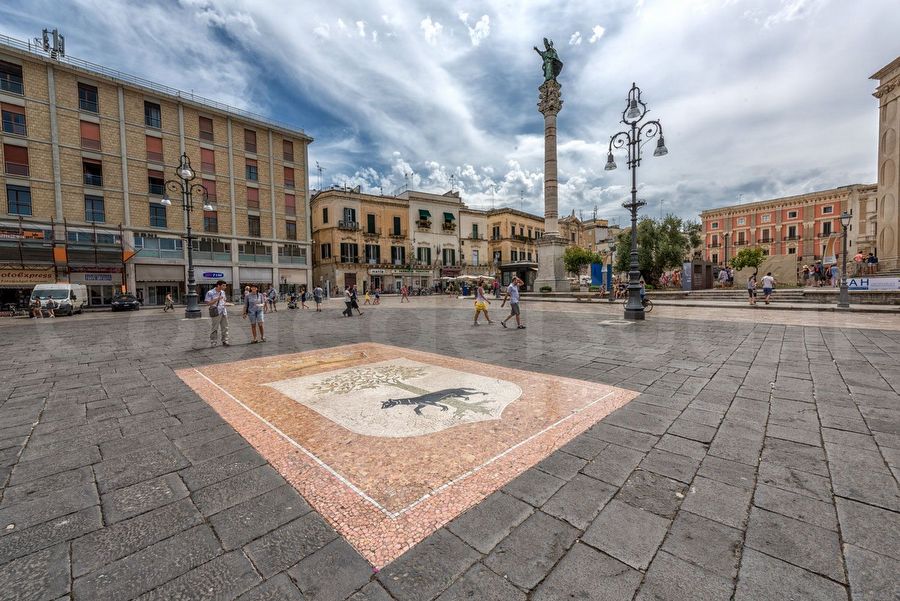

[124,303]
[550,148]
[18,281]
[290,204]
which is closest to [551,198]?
[550,148]

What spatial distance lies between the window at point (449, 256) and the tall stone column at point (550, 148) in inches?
848

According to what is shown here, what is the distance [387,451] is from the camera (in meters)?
3.03

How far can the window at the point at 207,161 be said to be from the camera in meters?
29.3

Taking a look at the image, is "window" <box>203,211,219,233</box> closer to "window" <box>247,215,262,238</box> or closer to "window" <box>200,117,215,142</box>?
"window" <box>247,215,262,238</box>

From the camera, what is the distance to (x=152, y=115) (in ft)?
90.0

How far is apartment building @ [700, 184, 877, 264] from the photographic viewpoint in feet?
141

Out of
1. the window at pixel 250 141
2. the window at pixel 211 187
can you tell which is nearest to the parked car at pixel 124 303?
the window at pixel 211 187

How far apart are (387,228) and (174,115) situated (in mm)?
20799

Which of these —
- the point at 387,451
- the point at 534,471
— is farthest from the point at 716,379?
the point at 387,451

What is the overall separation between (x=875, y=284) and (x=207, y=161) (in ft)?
139

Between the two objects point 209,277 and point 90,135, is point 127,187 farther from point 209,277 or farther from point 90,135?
point 209,277

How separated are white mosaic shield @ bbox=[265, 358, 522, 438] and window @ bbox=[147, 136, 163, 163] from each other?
31.9 m

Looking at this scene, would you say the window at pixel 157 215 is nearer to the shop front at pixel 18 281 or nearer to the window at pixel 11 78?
the shop front at pixel 18 281

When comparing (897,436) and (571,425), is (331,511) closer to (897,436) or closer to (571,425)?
(571,425)
